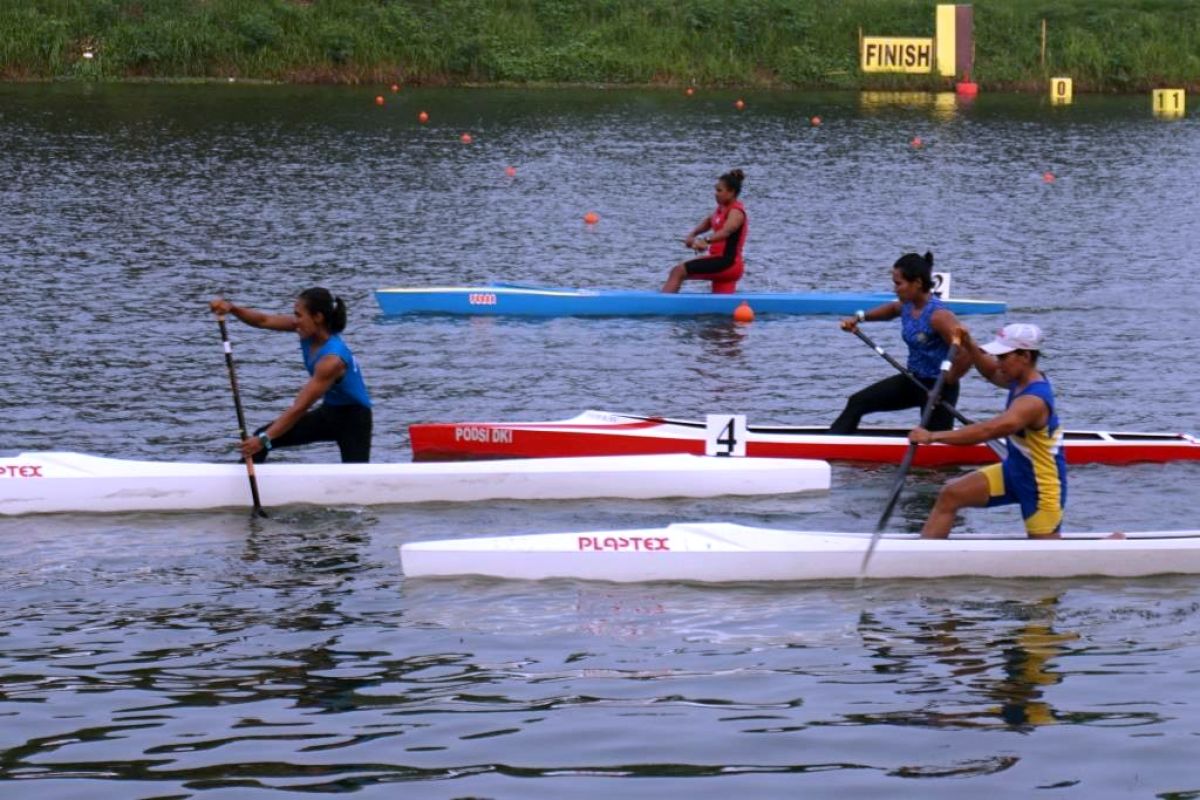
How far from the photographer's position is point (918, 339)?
1483 centimetres

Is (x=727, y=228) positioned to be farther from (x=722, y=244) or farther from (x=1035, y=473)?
(x=1035, y=473)

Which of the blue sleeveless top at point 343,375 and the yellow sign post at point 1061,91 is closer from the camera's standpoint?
the blue sleeveless top at point 343,375

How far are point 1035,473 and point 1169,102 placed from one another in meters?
40.3

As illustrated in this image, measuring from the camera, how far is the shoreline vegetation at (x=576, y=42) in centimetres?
5053

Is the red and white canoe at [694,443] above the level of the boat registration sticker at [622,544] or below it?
above

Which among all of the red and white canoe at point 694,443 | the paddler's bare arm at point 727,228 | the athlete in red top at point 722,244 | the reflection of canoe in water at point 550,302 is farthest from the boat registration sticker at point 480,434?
the reflection of canoe in water at point 550,302

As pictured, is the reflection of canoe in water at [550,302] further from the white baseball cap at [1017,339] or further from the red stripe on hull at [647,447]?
the white baseball cap at [1017,339]

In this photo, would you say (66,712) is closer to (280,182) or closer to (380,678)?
(380,678)

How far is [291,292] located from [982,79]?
34508 millimetres

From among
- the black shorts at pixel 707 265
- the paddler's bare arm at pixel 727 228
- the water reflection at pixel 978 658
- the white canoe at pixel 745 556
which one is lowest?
the water reflection at pixel 978 658

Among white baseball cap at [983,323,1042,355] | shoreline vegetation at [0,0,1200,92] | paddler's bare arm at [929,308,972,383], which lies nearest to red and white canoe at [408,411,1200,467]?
paddler's bare arm at [929,308,972,383]

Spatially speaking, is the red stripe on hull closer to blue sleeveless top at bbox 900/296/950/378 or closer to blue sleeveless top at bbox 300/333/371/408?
blue sleeveless top at bbox 900/296/950/378

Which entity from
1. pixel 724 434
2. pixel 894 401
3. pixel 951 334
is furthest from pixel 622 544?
pixel 894 401

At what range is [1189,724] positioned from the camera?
10031 millimetres
